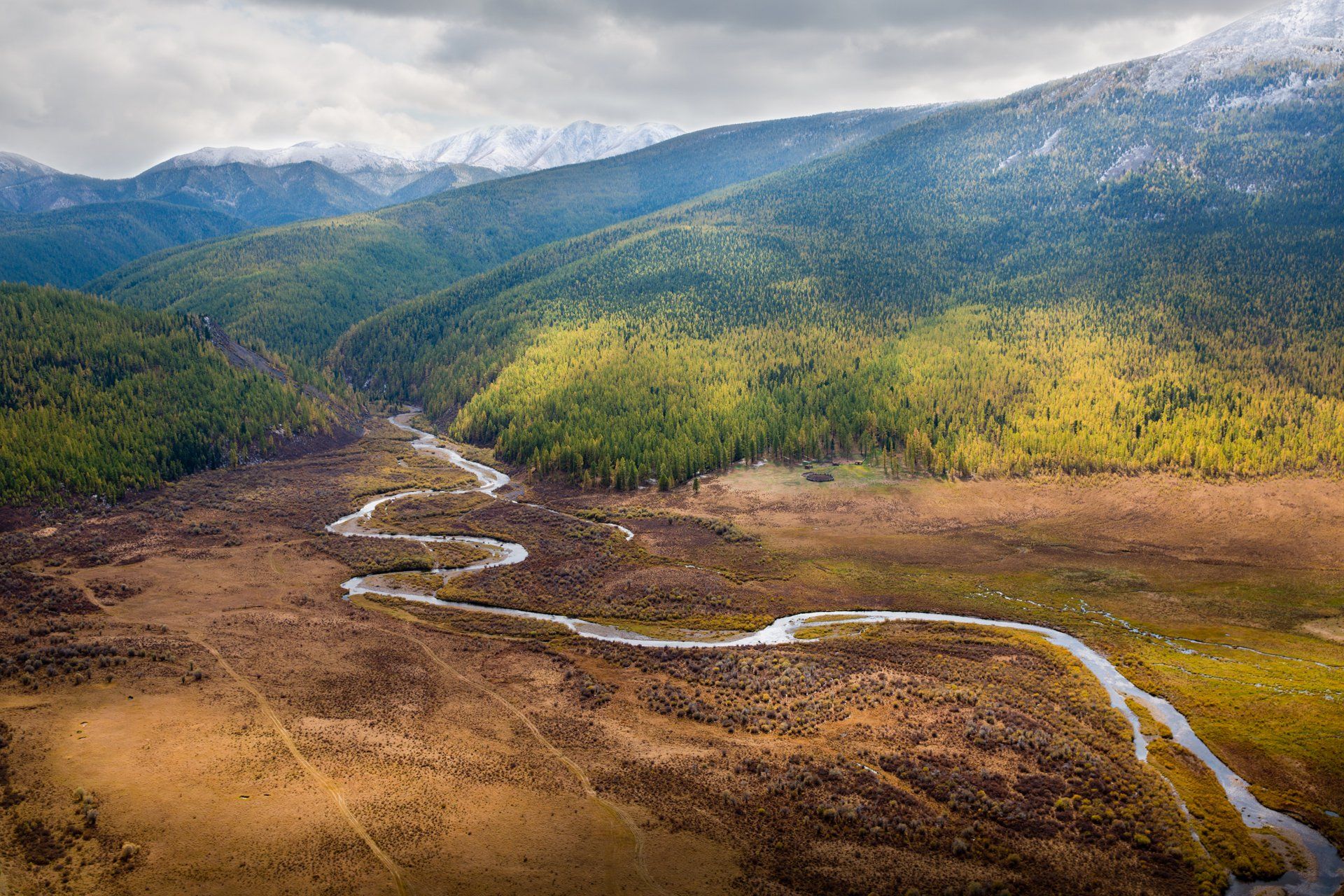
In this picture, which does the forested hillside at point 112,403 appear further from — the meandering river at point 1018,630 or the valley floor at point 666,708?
the meandering river at point 1018,630

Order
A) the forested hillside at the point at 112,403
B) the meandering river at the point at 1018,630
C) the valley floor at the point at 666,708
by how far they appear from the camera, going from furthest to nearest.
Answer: the forested hillside at the point at 112,403 → the meandering river at the point at 1018,630 → the valley floor at the point at 666,708

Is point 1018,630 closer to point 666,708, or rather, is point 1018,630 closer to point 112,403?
point 666,708

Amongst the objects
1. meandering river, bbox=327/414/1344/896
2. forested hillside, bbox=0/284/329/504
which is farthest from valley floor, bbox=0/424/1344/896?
forested hillside, bbox=0/284/329/504

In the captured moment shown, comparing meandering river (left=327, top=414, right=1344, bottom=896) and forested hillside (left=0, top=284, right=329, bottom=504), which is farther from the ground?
forested hillside (left=0, top=284, right=329, bottom=504)

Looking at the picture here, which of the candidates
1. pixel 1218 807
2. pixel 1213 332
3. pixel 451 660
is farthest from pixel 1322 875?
pixel 1213 332

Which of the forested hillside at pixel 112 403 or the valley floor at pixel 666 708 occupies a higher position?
the forested hillside at pixel 112 403

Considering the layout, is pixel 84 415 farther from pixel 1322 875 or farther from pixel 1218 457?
pixel 1218 457

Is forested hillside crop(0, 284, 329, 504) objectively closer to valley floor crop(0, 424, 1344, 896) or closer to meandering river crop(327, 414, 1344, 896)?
valley floor crop(0, 424, 1344, 896)

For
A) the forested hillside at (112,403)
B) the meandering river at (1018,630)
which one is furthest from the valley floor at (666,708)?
the forested hillside at (112,403)
